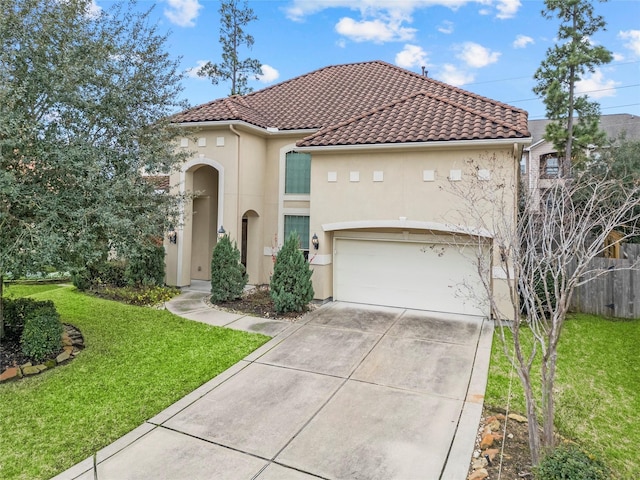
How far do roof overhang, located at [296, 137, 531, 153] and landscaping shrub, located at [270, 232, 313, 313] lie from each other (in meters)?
3.08

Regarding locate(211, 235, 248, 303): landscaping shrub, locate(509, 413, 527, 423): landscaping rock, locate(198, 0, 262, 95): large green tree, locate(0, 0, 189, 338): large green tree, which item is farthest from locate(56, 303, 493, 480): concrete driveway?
locate(198, 0, 262, 95): large green tree

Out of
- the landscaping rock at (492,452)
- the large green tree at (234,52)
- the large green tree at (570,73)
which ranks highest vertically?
the large green tree at (234,52)

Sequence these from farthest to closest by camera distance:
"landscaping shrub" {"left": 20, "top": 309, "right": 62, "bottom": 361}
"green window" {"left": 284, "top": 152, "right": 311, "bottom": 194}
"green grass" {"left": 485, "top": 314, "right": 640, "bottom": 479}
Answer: "green window" {"left": 284, "top": 152, "right": 311, "bottom": 194} < "landscaping shrub" {"left": 20, "top": 309, "right": 62, "bottom": 361} < "green grass" {"left": 485, "top": 314, "right": 640, "bottom": 479}

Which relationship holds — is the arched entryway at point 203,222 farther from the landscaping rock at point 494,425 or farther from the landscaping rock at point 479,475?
the landscaping rock at point 479,475

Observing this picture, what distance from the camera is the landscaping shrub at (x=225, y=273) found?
1155cm

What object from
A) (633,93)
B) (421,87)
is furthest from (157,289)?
(633,93)

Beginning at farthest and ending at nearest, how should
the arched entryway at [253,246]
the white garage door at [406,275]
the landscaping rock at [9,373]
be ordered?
the arched entryway at [253,246]
the white garage door at [406,275]
the landscaping rock at [9,373]

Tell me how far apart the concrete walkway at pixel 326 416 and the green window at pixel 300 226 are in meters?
5.18

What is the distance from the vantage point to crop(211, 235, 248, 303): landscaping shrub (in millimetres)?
11555

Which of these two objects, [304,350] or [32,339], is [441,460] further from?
[32,339]

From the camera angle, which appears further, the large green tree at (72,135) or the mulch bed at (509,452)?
the large green tree at (72,135)

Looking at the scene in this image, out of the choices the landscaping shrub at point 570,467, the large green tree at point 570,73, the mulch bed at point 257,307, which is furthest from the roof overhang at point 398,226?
the large green tree at point 570,73

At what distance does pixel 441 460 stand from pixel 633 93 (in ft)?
94.0

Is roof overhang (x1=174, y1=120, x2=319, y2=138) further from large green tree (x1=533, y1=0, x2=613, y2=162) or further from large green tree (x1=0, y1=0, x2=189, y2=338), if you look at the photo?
large green tree (x1=533, y1=0, x2=613, y2=162)
